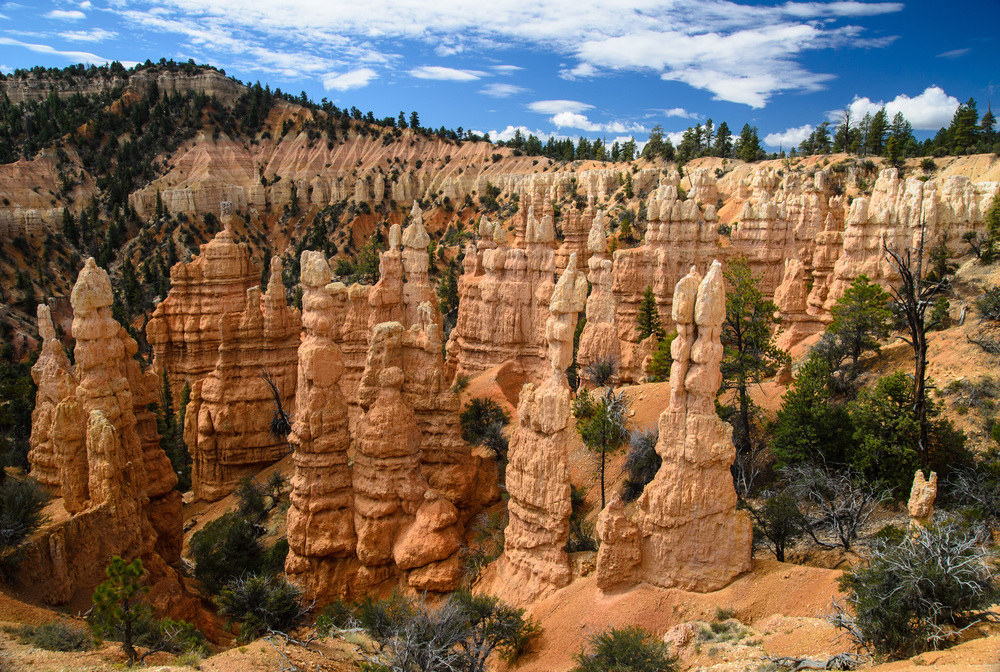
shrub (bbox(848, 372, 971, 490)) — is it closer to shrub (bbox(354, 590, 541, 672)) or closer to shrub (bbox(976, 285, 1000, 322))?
shrub (bbox(976, 285, 1000, 322))

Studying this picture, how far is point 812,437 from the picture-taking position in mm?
17719

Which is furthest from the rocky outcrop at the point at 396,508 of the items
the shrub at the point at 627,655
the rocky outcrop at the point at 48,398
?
the rocky outcrop at the point at 48,398

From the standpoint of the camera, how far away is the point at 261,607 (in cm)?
1570

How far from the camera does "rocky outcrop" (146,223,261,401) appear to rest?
1280 inches

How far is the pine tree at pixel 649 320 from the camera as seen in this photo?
2700cm

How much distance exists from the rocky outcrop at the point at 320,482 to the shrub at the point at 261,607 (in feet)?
4.68

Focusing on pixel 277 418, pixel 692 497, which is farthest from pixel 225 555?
pixel 692 497

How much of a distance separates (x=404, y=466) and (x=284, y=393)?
43.8 ft

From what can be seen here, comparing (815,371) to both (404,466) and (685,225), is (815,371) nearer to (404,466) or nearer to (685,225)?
(685,225)

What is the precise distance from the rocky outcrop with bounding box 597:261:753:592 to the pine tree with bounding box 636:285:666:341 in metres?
13.2

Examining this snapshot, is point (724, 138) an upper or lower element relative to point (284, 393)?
upper

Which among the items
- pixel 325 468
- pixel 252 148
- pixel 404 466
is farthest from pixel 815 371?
pixel 252 148

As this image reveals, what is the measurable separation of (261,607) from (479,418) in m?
9.75

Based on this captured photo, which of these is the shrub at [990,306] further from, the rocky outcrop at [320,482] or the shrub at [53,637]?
the shrub at [53,637]
